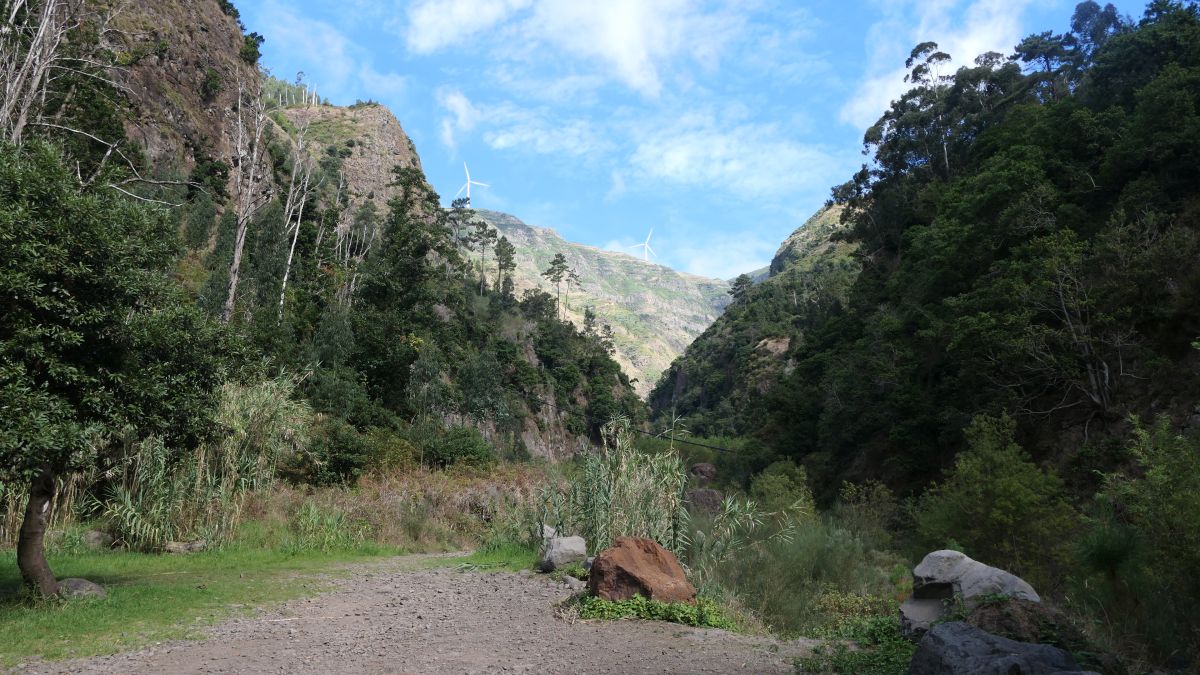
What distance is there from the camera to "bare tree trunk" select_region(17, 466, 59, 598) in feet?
25.3

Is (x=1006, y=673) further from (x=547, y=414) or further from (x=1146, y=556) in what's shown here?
(x=547, y=414)

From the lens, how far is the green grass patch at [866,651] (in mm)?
6609

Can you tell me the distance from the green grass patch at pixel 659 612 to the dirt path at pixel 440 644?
163mm

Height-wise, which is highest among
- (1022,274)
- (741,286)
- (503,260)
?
(741,286)

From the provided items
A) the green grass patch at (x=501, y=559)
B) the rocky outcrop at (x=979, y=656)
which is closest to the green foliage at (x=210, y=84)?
the green grass patch at (x=501, y=559)

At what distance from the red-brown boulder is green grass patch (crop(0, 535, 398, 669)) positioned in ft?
13.9

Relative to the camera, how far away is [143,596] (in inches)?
334

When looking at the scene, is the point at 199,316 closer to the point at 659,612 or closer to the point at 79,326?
the point at 79,326

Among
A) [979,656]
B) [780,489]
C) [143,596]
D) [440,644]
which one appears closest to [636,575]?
[440,644]

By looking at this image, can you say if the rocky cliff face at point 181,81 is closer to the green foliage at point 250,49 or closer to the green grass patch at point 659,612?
the green foliage at point 250,49

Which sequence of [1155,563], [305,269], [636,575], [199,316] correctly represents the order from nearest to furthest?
[1155,563], [636,575], [199,316], [305,269]

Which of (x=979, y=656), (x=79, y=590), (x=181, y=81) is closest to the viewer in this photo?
(x=979, y=656)

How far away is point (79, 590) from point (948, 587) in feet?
34.1

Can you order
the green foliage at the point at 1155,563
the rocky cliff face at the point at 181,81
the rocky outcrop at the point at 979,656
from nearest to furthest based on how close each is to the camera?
the rocky outcrop at the point at 979,656
the green foliage at the point at 1155,563
the rocky cliff face at the point at 181,81
